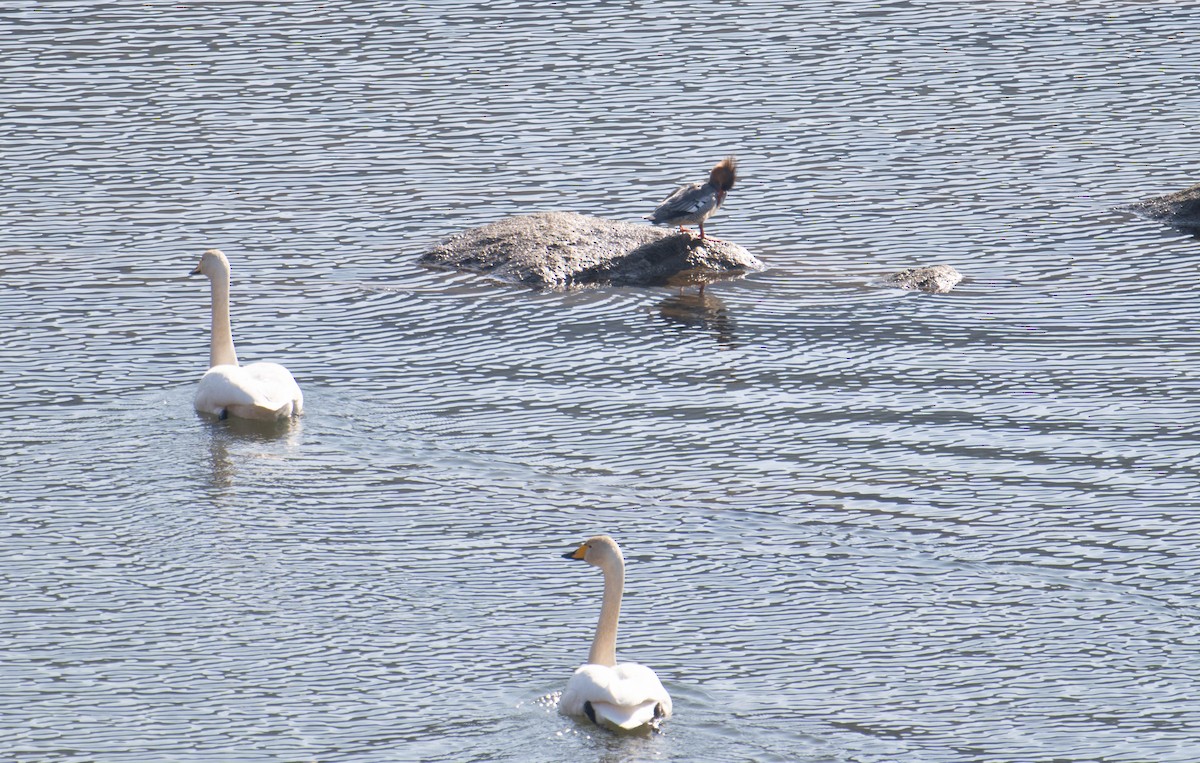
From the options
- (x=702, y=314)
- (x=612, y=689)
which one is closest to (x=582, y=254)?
(x=702, y=314)

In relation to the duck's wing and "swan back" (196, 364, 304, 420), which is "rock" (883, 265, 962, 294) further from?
"swan back" (196, 364, 304, 420)

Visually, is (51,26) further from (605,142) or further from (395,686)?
(395,686)

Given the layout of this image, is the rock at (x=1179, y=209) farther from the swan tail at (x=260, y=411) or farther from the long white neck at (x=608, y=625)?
the long white neck at (x=608, y=625)

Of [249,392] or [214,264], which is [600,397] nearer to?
[249,392]

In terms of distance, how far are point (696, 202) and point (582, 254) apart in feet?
4.38

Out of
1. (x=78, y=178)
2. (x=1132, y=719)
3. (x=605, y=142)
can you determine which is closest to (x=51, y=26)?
(x=78, y=178)

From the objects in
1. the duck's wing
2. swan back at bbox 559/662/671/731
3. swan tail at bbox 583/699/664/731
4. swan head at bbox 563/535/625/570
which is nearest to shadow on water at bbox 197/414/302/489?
swan head at bbox 563/535/625/570

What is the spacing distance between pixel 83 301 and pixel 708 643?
9.24m

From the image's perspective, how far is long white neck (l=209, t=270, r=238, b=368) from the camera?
1670 cm

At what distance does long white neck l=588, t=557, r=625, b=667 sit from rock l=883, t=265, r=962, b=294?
8.63 m

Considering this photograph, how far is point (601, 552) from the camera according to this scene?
1180 cm

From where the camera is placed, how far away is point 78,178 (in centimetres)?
2306

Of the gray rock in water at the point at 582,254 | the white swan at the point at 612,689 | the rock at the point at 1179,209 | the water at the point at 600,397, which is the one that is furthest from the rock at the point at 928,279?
the white swan at the point at 612,689

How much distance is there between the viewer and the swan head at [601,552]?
38.4 feet
